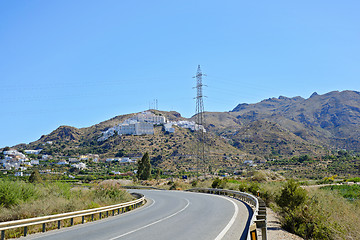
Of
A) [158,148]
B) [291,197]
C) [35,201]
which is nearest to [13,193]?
[35,201]

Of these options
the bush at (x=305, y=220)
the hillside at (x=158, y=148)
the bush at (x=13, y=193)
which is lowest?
the bush at (x=305, y=220)

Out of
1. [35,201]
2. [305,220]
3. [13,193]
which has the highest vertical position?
[13,193]

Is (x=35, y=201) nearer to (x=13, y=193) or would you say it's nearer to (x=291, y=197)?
(x=13, y=193)

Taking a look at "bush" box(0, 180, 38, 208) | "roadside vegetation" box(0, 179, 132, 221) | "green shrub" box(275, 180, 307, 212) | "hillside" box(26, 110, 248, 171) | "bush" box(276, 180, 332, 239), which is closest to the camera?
"bush" box(276, 180, 332, 239)

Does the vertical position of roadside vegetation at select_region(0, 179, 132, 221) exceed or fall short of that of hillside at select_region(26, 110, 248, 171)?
it falls short

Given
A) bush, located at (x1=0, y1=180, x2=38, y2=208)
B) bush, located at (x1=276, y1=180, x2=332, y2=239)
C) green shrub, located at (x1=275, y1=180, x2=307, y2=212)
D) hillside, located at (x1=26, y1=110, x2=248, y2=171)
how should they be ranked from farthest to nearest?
hillside, located at (x1=26, y1=110, x2=248, y2=171)
bush, located at (x1=0, y1=180, x2=38, y2=208)
green shrub, located at (x1=275, y1=180, x2=307, y2=212)
bush, located at (x1=276, y1=180, x2=332, y2=239)

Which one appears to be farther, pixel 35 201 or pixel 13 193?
pixel 13 193

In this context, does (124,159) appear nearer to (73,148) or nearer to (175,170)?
(175,170)

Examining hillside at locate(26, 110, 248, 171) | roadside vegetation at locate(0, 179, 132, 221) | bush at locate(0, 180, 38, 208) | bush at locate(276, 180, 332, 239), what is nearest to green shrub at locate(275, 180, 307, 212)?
bush at locate(276, 180, 332, 239)

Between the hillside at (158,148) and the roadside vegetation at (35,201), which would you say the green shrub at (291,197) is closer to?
the roadside vegetation at (35,201)

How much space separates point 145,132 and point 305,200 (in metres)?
158

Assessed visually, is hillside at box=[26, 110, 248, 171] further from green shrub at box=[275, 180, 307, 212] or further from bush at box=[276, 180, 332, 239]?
bush at box=[276, 180, 332, 239]

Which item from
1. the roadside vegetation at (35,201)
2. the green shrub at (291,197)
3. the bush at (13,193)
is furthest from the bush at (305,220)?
the bush at (13,193)

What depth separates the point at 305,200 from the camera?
14945 millimetres
